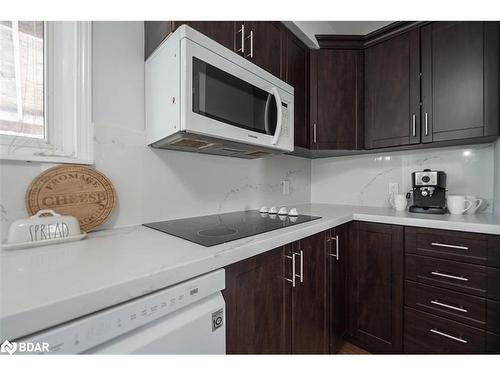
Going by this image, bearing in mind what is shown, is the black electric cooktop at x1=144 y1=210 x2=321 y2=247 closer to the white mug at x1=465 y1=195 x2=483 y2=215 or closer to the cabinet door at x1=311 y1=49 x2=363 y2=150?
the cabinet door at x1=311 y1=49 x2=363 y2=150

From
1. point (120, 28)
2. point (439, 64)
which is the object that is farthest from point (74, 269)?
point (439, 64)

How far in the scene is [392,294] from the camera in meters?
1.32

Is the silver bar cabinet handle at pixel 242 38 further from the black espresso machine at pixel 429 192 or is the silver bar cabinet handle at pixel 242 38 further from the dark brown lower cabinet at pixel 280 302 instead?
the black espresso machine at pixel 429 192

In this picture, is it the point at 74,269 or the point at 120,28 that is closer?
the point at 74,269

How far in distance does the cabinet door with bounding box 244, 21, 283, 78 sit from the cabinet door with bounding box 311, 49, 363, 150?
455mm

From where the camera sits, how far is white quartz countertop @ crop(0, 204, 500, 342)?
1.28 ft

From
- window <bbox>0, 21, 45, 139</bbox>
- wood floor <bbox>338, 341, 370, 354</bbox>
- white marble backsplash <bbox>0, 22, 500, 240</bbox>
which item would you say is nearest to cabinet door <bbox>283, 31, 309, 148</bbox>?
white marble backsplash <bbox>0, 22, 500, 240</bbox>

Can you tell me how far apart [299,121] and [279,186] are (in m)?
0.54

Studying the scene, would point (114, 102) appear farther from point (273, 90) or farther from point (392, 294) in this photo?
point (392, 294)

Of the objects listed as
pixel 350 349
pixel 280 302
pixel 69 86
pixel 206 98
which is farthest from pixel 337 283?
pixel 69 86

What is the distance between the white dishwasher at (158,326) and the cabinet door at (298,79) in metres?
1.23

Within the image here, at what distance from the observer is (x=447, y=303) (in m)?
1.16

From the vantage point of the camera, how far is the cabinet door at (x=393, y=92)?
149cm

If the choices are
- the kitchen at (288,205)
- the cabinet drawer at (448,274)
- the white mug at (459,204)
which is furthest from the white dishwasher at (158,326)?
the white mug at (459,204)
